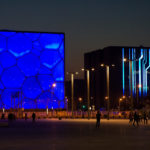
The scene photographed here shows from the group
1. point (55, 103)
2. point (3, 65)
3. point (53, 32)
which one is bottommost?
point (55, 103)

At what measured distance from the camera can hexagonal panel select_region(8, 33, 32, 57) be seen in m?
75.8

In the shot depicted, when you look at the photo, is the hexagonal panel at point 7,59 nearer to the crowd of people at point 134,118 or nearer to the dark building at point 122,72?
the dark building at point 122,72

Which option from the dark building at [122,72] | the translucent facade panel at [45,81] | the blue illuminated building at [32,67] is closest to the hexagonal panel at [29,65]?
the blue illuminated building at [32,67]

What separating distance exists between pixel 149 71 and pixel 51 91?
146ft

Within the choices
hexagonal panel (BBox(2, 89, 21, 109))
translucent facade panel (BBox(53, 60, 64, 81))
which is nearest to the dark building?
translucent facade panel (BBox(53, 60, 64, 81))

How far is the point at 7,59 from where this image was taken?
7600cm

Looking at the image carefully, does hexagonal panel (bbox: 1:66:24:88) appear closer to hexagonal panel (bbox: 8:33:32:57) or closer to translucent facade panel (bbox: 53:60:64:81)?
hexagonal panel (bbox: 8:33:32:57)

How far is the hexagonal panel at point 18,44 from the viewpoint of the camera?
2985 inches

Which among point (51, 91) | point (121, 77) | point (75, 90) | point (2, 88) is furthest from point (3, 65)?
point (75, 90)

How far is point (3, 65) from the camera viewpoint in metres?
76.3

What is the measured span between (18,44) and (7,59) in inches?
116

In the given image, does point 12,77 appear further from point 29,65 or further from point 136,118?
point 136,118

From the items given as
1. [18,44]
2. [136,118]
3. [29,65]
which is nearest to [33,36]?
[18,44]

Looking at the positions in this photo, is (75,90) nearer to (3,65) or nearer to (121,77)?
(121,77)
